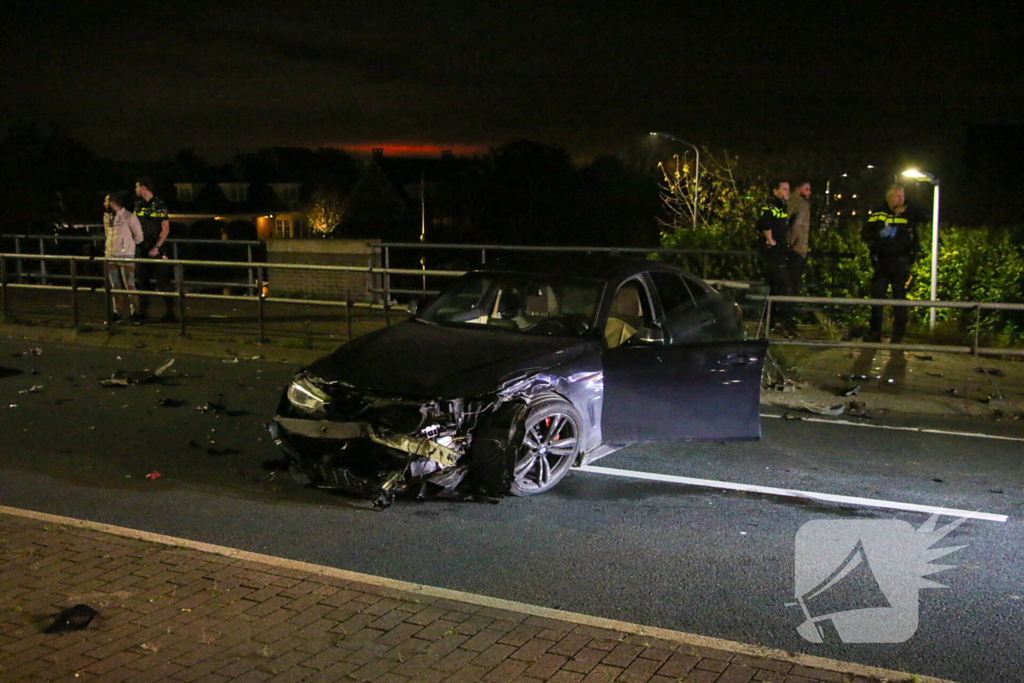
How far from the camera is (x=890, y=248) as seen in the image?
1312 centimetres

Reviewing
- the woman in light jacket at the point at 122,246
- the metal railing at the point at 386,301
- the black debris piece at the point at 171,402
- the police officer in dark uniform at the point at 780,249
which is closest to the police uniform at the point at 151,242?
the woman in light jacket at the point at 122,246

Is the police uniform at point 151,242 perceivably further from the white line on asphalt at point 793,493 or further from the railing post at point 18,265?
the white line on asphalt at point 793,493

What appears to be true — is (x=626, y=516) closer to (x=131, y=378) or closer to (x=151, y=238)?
(x=131, y=378)

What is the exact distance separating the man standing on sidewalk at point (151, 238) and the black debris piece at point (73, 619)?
1109 centimetres

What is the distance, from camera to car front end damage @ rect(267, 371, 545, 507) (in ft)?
22.0

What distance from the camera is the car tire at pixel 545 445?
23.0ft

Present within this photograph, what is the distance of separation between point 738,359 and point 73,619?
16.5 feet

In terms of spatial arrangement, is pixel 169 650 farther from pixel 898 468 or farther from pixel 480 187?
pixel 480 187

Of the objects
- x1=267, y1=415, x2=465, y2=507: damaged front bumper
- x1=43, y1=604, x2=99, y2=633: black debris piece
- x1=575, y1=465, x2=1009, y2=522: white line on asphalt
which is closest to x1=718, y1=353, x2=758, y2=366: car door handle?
x1=575, y1=465, x2=1009, y2=522: white line on asphalt

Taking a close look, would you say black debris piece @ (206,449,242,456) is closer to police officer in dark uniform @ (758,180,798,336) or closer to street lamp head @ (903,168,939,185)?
police officer in dark uniform @ (758,180,798,336)

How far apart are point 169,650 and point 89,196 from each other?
46.3 meters

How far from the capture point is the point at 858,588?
5488 mm

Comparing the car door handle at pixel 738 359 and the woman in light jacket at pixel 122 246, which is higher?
the woman in light jacket at pixel 122 246

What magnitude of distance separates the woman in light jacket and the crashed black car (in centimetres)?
826
